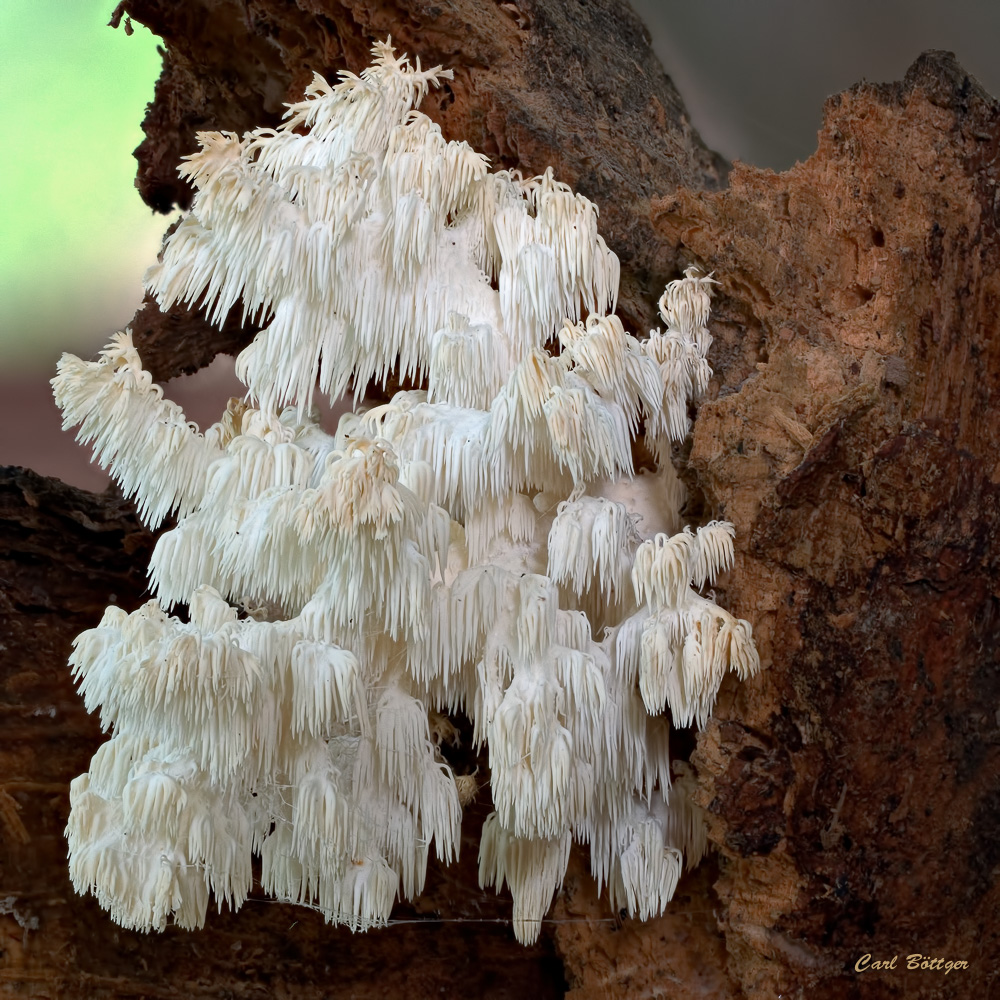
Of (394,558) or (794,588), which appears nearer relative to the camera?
(394,558)

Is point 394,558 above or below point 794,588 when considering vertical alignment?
below

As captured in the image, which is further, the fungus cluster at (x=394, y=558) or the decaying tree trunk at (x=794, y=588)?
the decaying tree trunk at (x=794, y=588)

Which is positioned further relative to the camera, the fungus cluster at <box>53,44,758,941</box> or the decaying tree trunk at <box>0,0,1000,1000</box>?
the decaying tree trunk at <box>0,0,1000,1000</box>

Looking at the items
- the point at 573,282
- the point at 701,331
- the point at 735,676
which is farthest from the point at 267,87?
the point at 735,676
